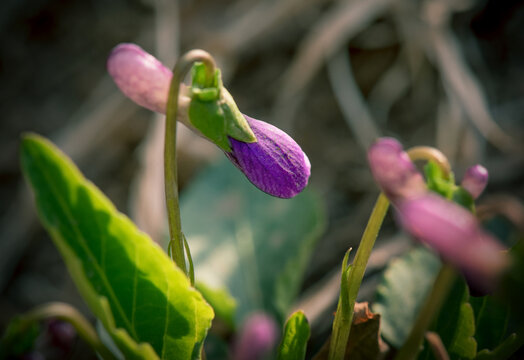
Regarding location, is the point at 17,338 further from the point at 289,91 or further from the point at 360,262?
the point at 289,91

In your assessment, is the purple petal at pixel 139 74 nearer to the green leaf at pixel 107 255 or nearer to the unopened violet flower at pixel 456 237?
the green leaf at pixel 107 255

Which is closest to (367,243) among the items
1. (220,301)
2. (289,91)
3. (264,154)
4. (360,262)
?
(360,262)

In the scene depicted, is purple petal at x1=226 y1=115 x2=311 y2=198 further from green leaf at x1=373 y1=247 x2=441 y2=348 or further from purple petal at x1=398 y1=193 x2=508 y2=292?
green leaf at x1=373 y1=247 x2=441 y2=348

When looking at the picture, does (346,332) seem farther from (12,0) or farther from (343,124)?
(12,0)

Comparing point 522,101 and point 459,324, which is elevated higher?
point 459,324

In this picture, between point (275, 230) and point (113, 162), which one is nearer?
point (275, 230)

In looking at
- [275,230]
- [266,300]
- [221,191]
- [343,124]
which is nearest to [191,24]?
[343,124]

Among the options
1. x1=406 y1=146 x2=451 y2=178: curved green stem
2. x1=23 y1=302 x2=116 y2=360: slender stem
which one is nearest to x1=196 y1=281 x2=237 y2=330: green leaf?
x1=23 y1=302 x2=116 y2=360: slender stem
